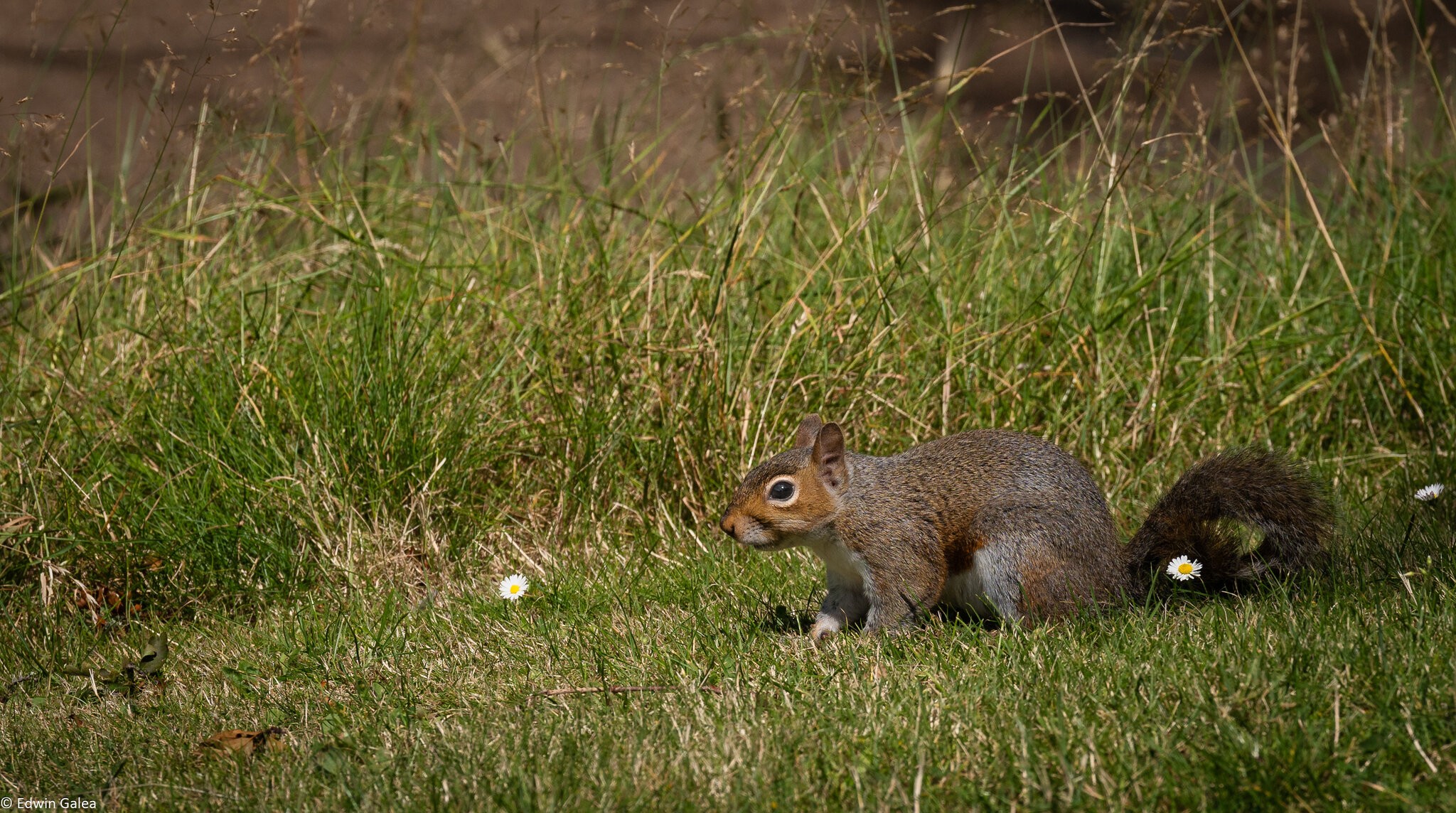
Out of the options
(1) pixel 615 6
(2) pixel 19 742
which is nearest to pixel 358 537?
(2) pixel 19 742

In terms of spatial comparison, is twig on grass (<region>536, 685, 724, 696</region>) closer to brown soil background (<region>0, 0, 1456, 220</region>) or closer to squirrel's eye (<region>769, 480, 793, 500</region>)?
squirrel's eye (<region>769, 480, 793, 500</region>)

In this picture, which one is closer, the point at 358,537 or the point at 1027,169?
the point at 358,537

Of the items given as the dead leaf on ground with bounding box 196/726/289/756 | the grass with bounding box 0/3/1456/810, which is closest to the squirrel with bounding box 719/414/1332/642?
the grass with bounding box 0/3/1456/810

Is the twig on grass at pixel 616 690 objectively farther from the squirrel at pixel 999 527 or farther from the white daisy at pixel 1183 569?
the white daisy at pixel 1183 569

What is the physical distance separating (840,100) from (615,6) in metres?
1.39

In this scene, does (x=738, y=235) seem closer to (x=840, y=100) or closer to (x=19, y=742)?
(x=840, y=100)

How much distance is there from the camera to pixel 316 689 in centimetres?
302

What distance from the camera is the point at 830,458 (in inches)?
127

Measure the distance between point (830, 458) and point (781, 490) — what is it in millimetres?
162

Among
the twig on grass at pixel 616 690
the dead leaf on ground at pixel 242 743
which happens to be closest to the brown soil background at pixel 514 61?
the twig on grass at pixel 616 690

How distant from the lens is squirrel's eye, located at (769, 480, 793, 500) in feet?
10.4

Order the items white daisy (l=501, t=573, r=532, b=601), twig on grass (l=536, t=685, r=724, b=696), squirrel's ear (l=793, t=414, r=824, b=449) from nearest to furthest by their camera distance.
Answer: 1. twig on grass (l=536, t=685, r=724, b=696)
2. squirrel's ear (l=793, t=414, r=824, b=449)
3. white daisy (l=501, t=573, r=532, b=601)

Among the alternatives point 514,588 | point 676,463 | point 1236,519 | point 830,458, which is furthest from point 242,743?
point 1236,519

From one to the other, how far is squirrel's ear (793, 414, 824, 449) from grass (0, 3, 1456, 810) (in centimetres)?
47
